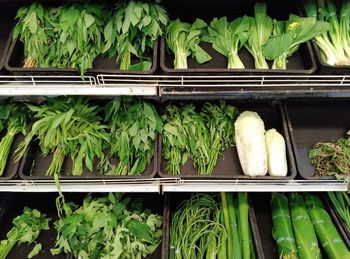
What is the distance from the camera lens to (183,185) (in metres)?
1.53

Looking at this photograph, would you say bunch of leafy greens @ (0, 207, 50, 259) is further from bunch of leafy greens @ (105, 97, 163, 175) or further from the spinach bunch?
the spinach bunch

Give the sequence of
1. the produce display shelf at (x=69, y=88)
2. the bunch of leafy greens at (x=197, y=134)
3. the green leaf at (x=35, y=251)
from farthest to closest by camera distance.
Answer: the green leaf at (x=35, y=251), the bunch of leafy greens at (x=197, y=134), the produce display shelf at (x=69, y=88)

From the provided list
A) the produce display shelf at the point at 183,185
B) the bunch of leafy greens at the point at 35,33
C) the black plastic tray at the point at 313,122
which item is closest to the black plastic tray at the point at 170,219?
the produce display shelf at the point at 183,185

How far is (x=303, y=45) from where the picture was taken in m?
1.55

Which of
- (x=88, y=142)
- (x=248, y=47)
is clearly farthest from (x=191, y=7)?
(x=88, y=142)

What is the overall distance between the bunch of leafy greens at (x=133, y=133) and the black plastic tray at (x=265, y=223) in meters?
0.68

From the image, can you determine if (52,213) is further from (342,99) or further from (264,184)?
(342,99)

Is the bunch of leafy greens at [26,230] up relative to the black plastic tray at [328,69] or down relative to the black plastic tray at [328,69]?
down

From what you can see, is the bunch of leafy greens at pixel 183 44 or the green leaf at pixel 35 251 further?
the green leaf at pixel 35 251

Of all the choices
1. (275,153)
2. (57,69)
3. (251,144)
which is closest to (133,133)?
(57,69)

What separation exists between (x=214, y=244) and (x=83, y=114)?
85cm

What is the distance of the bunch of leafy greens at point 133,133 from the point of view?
5.12ft

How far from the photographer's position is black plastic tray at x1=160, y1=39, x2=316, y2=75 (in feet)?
4.54

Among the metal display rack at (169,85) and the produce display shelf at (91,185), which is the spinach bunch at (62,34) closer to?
the metal display rack at (169,85)
